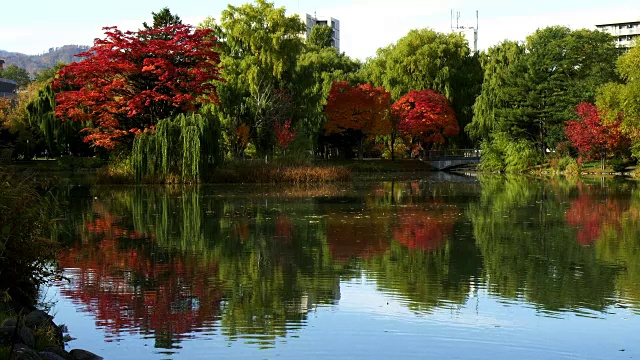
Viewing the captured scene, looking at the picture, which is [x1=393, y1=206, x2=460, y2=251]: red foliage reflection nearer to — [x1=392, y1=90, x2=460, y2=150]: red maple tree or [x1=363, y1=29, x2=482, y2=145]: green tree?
[x1=392, y1=90, x2=460, y2=150]: red maple tree

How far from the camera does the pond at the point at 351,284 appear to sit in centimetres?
808

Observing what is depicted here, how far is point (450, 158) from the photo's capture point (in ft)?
200

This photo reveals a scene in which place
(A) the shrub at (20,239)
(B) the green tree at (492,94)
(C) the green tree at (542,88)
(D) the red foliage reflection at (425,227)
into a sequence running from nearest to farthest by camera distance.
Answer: (A) the shrub at (20,239)
(D) the red foliage reflection at (425,227)
(C) the green tree at (542,88)
(B) the green tree at (492,94)

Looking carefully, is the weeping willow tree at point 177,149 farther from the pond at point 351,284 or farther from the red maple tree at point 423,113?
the red maple tree at point 423,113

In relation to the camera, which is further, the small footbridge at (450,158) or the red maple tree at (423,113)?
the small footbridge at (450,158)

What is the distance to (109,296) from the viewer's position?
10.3 metres

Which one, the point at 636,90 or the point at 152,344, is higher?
the point at 636,90

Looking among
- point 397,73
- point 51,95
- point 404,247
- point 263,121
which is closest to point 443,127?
point 397,73

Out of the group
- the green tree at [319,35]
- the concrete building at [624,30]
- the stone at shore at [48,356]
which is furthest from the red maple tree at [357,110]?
the concrete building at [624,30]

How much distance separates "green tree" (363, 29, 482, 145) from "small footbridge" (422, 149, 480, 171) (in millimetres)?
2372

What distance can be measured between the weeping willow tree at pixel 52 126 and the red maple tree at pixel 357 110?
1494 cm

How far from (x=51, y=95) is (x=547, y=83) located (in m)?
29.7

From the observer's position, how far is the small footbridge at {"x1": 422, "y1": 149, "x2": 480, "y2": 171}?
59.6 metres

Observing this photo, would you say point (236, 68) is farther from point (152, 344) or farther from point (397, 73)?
point (152, 344)
